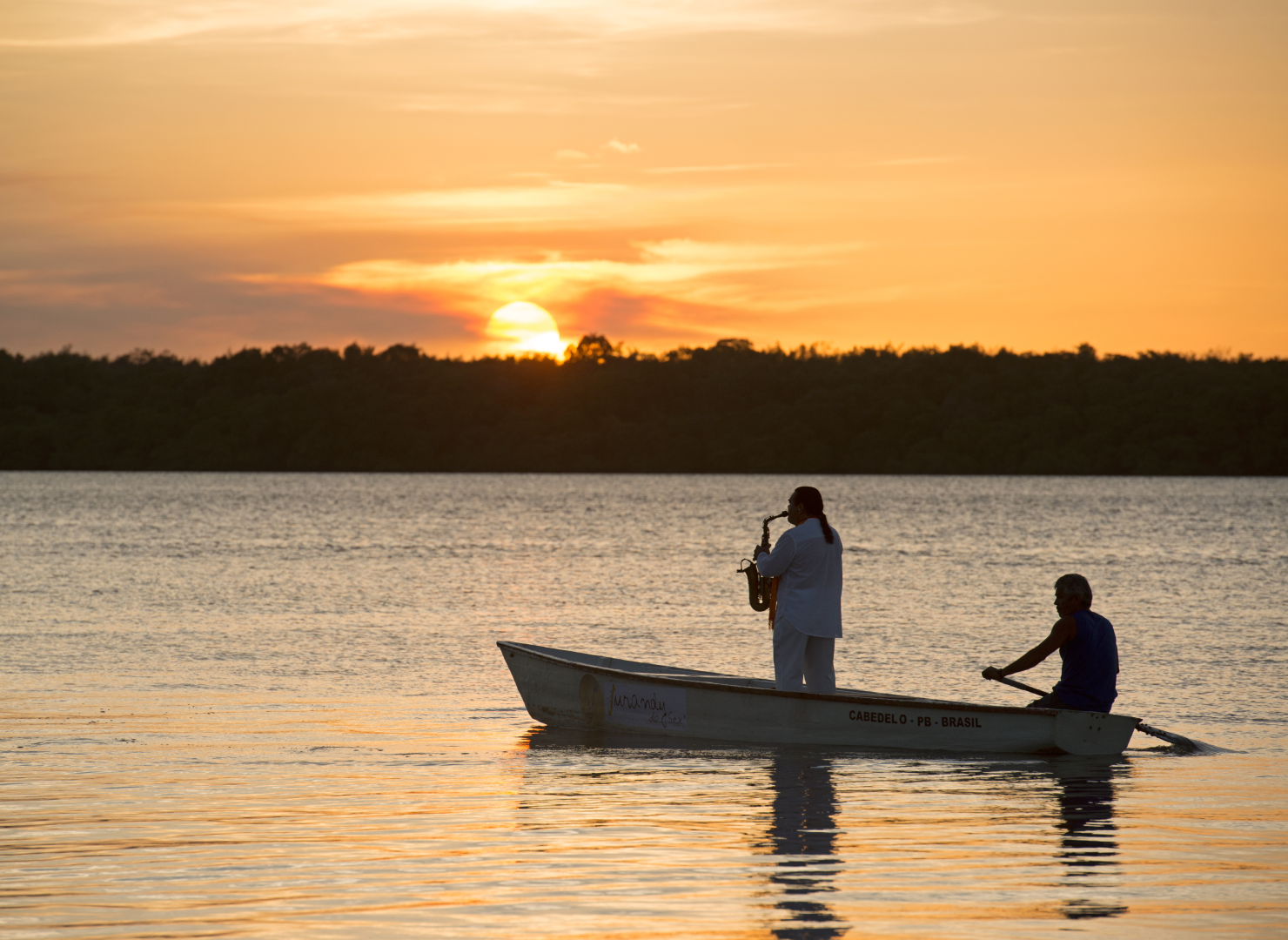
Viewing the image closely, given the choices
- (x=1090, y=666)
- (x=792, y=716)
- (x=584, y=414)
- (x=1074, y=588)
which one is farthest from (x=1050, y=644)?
(x=584, y=414)

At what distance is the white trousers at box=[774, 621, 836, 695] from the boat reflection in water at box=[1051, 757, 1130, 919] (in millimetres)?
1947

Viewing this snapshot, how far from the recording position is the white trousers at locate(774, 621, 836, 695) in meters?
11.8

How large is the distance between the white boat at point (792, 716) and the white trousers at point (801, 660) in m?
0.11

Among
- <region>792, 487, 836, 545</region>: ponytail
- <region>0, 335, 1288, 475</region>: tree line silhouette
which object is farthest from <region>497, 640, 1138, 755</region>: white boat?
<region>0, 335, 1288, 475</region>: tree line silhouette

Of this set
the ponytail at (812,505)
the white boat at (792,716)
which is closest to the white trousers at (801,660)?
the white boat at (792,716)

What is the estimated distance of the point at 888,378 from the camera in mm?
155875

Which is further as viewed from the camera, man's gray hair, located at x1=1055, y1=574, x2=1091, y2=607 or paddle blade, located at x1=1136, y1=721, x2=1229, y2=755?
paddle blade, located at x1=1136, y1=721, x2=1229, y2=755

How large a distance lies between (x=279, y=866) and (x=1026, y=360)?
15115cm

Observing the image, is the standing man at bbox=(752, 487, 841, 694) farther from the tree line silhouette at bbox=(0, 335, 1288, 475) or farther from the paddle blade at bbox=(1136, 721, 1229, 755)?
the tree line silhouette at bbox=(0, 335, 1288, 475)

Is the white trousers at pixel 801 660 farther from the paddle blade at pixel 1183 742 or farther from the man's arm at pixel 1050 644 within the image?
the paddle blade at pixel 1183 742

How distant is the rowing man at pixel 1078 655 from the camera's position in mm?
11250

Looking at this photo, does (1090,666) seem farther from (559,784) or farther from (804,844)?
(559,784)

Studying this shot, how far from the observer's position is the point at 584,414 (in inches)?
6678

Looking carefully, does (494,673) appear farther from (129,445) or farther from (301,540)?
(129,445)
